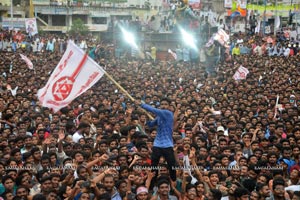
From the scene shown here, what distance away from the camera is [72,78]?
9.37m

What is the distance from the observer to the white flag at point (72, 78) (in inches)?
368

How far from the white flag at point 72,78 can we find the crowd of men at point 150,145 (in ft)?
1.48

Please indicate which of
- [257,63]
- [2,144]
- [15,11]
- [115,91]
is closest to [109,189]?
[2,144]

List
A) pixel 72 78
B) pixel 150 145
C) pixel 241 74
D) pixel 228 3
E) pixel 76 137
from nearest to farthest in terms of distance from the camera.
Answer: pixel 150 145 → pixel 76 137 → pixel 72 78 → pixel 241 74 → pixel 228 3

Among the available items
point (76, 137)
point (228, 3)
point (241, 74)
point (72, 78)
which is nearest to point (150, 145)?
point (76, 137)

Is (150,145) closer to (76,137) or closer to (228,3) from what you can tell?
(76,137)

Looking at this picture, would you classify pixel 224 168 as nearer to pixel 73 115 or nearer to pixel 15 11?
pixel 73 115

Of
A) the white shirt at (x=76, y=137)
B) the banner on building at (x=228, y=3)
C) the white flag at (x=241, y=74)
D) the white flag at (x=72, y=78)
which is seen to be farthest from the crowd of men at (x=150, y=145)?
the banner on building at (x=228, y=3)

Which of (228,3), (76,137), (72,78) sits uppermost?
(228,3)

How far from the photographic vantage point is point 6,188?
669 centimetres

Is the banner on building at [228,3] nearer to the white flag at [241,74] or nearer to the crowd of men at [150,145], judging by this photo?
the white flag at [241,74]

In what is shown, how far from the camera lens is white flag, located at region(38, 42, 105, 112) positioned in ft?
30.7

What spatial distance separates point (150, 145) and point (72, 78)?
1775 mm

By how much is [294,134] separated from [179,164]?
247 centimetres
